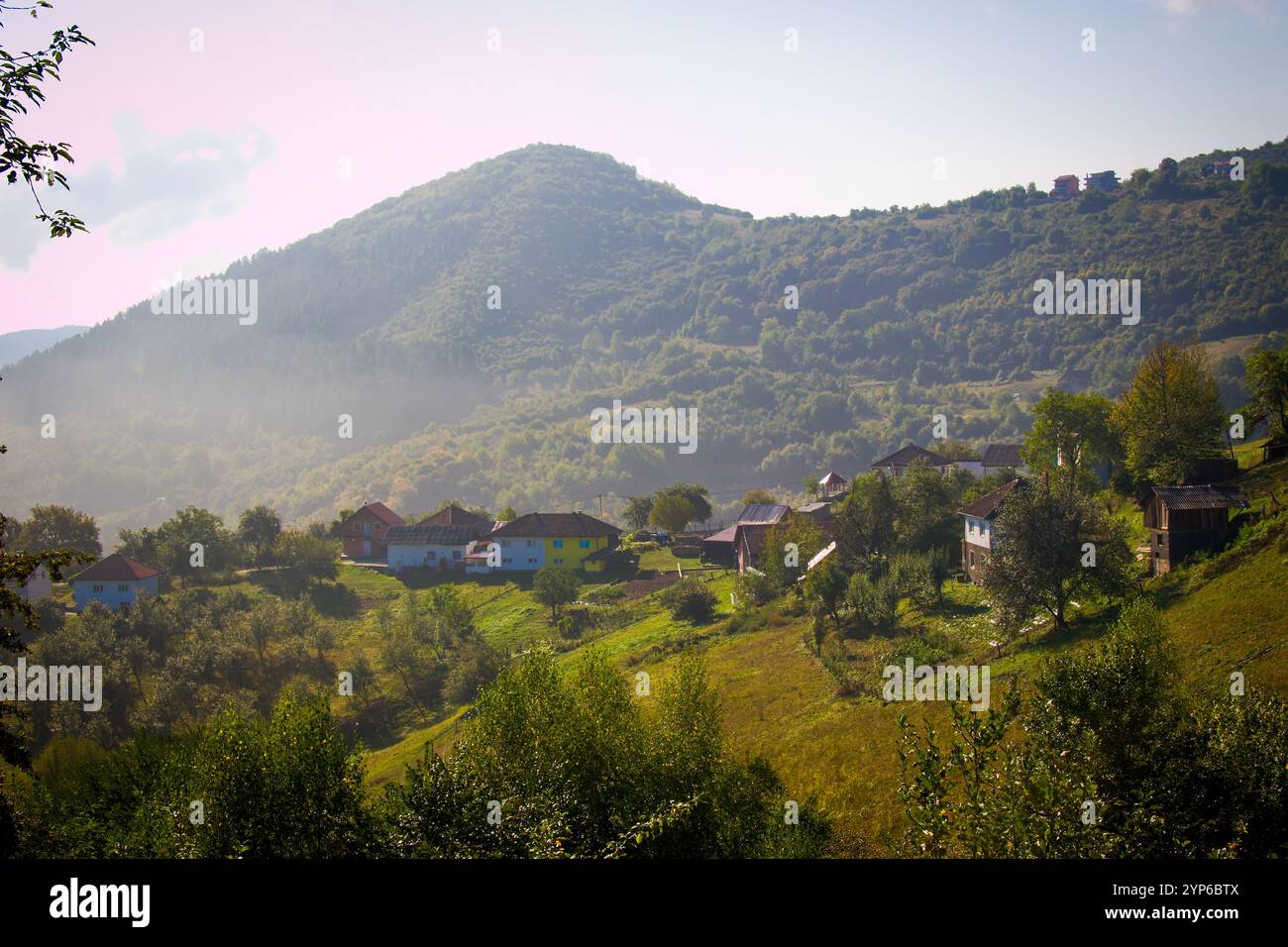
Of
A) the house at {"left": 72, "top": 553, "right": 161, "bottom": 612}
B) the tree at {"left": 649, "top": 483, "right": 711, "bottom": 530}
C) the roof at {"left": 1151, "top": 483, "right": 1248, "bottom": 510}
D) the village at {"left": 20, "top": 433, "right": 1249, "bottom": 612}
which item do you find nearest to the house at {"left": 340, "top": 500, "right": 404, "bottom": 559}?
the village at {"left": 20, "top": 433, "right": 1249, "bottom": 612}

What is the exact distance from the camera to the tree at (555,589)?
232ft

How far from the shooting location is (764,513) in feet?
279

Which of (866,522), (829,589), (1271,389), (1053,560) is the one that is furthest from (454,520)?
(1271,389)

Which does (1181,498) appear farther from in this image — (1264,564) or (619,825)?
(619,825)

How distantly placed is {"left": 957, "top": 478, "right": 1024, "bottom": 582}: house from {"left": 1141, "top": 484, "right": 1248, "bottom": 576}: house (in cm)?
Result: 923

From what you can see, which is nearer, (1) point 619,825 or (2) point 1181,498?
(1) point 619,825

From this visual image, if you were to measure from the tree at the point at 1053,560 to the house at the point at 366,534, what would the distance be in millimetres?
72667

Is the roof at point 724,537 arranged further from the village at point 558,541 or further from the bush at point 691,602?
the bush at point 691,602

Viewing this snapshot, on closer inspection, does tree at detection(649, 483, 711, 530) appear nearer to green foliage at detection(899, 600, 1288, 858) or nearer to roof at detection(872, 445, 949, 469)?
roof at detection(872, 445, 949, 469)

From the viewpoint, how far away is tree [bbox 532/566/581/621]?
232 feet

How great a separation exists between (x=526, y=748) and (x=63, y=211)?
17.9 meters

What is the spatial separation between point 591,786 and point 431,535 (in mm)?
72539
